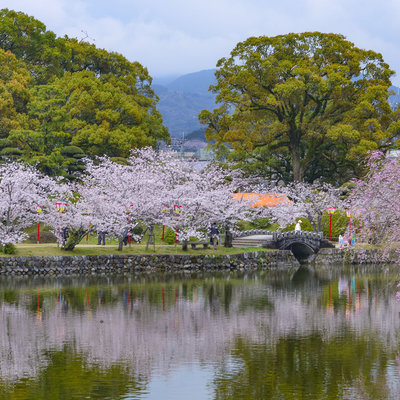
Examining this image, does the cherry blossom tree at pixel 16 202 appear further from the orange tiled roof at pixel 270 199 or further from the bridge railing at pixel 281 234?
the orange tiled roof at pixel 270 199

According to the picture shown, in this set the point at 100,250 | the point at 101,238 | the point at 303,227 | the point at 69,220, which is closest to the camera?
the point at 69,220

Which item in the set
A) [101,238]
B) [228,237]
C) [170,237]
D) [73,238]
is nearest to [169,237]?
[170,237]

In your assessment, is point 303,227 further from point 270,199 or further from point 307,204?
point 270,199

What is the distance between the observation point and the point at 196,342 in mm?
23188

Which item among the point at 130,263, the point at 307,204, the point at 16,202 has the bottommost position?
the point at 130,263

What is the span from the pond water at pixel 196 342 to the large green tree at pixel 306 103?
2712 centimetres

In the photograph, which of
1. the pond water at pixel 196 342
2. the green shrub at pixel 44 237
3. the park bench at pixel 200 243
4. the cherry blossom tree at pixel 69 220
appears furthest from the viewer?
the green shrub at pixel 44 237

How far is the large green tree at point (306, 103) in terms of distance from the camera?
208 ft

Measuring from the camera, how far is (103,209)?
49.0m

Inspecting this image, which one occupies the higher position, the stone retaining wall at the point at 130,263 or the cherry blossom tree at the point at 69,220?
the cherry blossom tree at the point at 69,220

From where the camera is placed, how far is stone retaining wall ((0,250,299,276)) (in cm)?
4431

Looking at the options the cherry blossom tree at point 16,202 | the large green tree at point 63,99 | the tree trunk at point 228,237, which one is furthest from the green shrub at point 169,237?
the cherry blossom tree at point 16,202

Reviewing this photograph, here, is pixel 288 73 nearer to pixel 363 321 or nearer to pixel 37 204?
pixel 37 204

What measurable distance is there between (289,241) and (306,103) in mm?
15069
